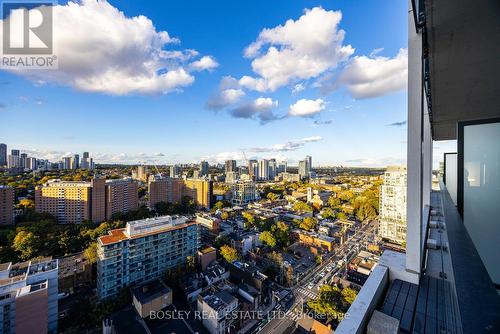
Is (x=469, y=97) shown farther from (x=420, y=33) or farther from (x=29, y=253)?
(x=29, y=253)

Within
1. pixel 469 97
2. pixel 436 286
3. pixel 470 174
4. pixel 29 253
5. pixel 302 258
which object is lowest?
pixel 302 258

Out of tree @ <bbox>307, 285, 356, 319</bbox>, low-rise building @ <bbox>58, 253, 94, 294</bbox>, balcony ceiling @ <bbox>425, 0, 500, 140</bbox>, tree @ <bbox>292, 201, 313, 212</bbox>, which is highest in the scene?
balcony ceiling @ <bbox>425, 0, 500, 140</bbox>

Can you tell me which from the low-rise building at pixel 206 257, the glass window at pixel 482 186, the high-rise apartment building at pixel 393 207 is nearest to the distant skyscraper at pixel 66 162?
the low-rise building at pixel 206 257

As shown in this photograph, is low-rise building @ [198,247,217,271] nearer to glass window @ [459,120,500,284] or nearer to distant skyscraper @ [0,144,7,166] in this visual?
glass window @ [459,120,500,284]

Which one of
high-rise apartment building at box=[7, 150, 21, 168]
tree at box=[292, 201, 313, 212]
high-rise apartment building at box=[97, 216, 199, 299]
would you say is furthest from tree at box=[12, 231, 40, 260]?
high-rise apartment building at box=[7, 150, 21, 168]

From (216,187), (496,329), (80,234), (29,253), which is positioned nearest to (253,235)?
(80,234)
